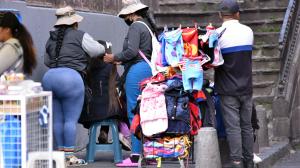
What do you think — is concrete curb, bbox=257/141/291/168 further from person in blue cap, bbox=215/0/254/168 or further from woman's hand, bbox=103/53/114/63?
woman's hand, bbox=103/53/114/63

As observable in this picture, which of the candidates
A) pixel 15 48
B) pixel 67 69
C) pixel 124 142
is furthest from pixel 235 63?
pixel 15 48

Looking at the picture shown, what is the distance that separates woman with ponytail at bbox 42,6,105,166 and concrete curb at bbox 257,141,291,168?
8.47 ft

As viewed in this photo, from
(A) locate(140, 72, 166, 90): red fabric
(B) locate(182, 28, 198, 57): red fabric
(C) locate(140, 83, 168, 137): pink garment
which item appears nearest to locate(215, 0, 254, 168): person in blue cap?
(B) locate(182, 28, 198, 57): red fabric

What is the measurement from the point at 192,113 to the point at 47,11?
3.08 meters

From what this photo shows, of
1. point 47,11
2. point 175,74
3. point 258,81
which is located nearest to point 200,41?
point 175,74

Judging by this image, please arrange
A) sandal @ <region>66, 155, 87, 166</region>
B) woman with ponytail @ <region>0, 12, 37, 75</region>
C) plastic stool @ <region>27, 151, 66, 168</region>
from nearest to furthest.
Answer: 1. plastic stool @ <region>27, 151, 66, 168</region>
2. woman with ponytail @ <region>0, 12, 37, 75</region>
3. sandal @ <region>66, 155, 87, 166</region>

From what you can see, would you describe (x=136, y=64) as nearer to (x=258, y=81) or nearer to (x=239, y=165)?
(x=239, y=165)

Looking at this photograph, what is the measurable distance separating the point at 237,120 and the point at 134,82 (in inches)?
61.7

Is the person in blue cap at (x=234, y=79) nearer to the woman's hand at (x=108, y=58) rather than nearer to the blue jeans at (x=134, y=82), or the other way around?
the blue jeans at (x=134, y=82)

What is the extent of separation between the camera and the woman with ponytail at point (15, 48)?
26.5ft

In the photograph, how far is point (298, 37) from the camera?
54.9ft

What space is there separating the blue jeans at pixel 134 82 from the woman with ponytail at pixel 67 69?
0.48 meters

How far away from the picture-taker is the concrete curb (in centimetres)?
1196

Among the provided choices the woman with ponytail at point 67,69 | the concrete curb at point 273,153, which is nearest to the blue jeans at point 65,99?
the woman with ponytail at point 67,69
